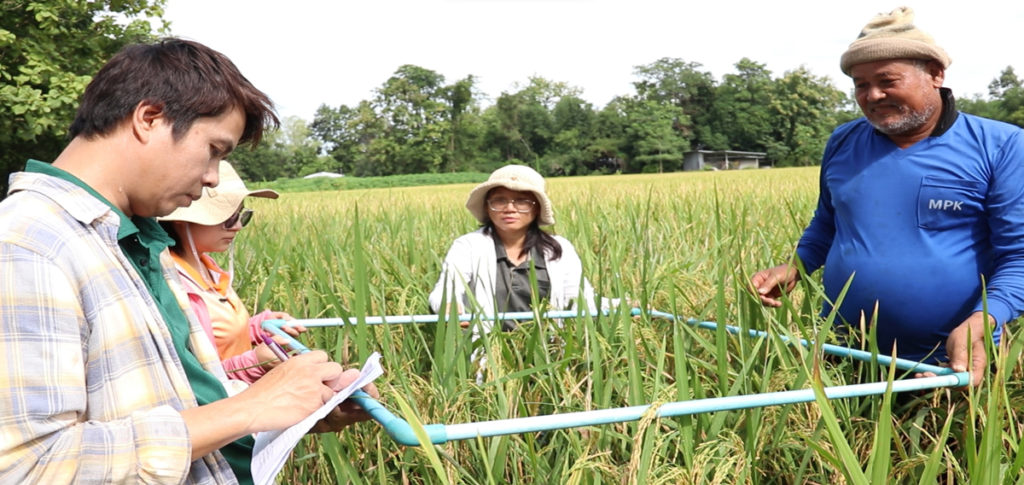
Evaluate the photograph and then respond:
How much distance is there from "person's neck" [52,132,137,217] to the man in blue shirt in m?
1.57

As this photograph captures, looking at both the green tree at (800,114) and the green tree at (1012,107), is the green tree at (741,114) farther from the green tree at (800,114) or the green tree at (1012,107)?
the green tree at (1012,107)

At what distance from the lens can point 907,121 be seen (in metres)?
1.98

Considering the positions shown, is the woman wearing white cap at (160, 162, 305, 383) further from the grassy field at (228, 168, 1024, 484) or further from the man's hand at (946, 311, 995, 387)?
the man's hand at (946, 311, 995, 387)

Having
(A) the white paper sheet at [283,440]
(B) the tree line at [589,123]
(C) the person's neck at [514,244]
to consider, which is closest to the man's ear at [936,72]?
(C) the person's neck at [514,244]

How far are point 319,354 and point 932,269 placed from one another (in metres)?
1.60

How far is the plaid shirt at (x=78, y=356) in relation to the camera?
31.3 inches

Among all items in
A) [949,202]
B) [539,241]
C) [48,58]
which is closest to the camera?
[949,202]

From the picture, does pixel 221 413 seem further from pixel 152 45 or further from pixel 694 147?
pixel 694 147

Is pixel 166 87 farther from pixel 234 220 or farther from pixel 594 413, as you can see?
pixel 234 220

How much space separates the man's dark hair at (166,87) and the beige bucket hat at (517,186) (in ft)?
5.81

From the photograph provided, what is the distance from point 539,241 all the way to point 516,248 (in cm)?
10

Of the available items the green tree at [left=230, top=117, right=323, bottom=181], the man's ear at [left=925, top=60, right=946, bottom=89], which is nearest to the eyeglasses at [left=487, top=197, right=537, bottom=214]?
the man's ear at [left=925, top=60, right=946, bottom=89]

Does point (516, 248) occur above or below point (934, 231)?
below

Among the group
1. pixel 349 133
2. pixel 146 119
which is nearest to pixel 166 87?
pixel 146 119
